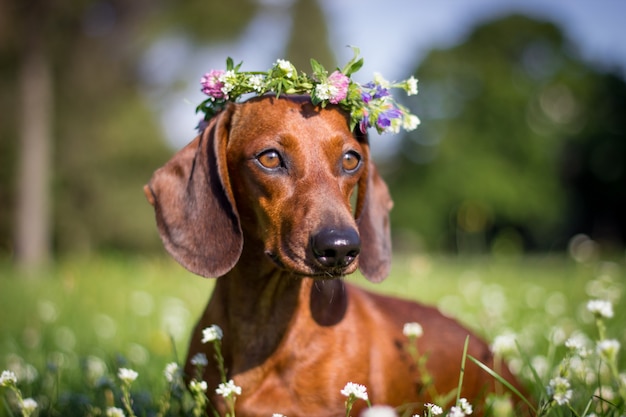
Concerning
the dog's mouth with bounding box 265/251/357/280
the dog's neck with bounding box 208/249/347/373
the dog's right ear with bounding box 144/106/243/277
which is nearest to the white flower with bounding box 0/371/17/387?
the dog's right ear with bounding box 144/106/243/277

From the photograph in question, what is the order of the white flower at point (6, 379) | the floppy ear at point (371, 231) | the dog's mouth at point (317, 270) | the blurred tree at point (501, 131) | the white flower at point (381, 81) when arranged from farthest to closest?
the blurred tree at point (501, 131) < the floppy ear at point (371, 231) < the white flower at point (381, 81) < the dog's mouth at point (317, 270) < the white flower at point (6, 379)

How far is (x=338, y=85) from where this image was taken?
2721 millimetres

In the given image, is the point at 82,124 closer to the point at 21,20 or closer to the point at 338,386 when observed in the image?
the point at 21,20

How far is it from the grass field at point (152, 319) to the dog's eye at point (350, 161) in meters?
0.94

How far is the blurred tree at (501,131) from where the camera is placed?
95.2ft

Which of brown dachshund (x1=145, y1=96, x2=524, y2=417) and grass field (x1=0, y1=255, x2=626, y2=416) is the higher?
brown dachshund (x1=145, y1=96, x2=524, y2=417)

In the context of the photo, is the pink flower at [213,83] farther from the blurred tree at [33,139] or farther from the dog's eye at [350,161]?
the blurred tree at [33,139]

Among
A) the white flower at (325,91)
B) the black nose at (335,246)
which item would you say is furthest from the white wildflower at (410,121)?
the black nose at (335,246)

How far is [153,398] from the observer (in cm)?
335

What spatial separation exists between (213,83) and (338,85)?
0.60m

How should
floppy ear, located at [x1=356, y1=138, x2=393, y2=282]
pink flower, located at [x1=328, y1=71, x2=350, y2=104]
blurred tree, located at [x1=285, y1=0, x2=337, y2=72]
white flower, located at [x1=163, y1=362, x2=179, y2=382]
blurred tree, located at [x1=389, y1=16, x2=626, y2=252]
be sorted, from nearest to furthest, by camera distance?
white flower, located at [x1=163, y1=362, x2=179, y2=382] → pink flower, located at [x1=328, y1=71, x2=350, y2=104] → floppy ear, located at [x1=356, y1=138, x2=393, y2=282] → blurred tree, located at [x1=285, y1=0, x2=337, y2=72] → blurred tree, located at [x1=389, y1=16, x2=626, y2=252]

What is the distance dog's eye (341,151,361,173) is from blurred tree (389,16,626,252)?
1042 inches

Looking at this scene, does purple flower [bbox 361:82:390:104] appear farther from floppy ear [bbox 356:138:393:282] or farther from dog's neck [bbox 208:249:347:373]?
dog's neck [bbox 208:249:347:373]

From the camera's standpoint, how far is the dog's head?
2498mm
